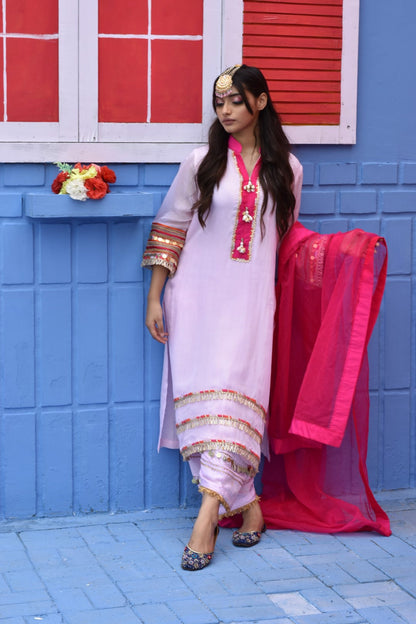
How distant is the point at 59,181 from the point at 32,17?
0.62 m

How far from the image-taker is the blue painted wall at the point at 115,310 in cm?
392

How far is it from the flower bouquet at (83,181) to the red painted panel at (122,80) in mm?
253

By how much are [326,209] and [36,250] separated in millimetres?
1156

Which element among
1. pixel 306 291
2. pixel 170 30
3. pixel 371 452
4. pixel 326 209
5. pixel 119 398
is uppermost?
pixel 170 30

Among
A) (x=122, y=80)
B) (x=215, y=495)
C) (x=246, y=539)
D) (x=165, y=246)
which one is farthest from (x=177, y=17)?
(x=246, y=539)

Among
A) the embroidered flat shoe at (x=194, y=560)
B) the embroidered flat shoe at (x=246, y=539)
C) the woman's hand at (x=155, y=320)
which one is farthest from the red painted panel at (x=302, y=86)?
the embroidered flat shoe at (x=194, y=560)

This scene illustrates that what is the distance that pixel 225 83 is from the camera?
3707mm

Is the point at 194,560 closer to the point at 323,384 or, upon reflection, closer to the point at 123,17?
the point at 323,384

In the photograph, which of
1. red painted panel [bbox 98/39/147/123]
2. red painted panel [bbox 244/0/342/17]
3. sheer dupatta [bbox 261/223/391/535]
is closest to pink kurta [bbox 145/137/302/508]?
sheer dupatta [bbox 261/223/391/535]

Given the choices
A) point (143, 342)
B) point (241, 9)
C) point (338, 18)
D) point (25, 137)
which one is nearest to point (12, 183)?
point (25, 137)

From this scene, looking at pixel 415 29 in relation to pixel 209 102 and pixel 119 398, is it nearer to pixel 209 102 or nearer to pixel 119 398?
pixel 209 102

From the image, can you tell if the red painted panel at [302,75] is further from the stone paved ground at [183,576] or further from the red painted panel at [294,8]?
the stone paved ground at [183,576]

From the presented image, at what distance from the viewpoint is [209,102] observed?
403 centimetres

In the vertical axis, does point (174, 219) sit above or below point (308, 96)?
below
